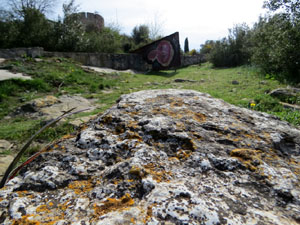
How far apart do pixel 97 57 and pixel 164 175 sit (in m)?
13.1

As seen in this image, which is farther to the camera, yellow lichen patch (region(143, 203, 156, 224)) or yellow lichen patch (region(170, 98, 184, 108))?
yellow lichen patch (region(170, 98, 184, 108))

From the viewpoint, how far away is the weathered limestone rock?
0.74 metres

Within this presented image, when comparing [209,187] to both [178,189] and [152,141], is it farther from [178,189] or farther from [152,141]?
[152,141]

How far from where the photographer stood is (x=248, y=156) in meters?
1.06

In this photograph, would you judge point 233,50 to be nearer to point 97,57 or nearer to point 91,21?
point 97,57

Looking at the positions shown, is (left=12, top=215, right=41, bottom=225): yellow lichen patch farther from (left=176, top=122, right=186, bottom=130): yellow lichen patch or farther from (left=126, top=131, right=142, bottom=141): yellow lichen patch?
(left=176, top=122, right=186, bottom=130): yellow lichen patch

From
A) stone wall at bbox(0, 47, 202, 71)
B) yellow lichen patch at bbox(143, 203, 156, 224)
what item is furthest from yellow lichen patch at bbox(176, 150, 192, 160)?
stone wall at bbox(0, 47, 202, 71)

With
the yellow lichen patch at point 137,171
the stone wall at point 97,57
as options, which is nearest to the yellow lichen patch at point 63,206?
the yellow lichen patch at point 137,171

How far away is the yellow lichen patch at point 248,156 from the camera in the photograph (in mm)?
1011

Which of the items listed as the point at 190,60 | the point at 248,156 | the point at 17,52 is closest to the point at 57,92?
the point at 17,52

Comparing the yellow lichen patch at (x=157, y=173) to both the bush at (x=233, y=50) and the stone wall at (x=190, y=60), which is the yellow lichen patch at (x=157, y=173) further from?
the stone wall at (x=190, y=60)

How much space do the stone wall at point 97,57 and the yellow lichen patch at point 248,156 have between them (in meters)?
10.2

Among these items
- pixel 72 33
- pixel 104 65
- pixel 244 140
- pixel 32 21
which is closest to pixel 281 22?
pixel 244 140

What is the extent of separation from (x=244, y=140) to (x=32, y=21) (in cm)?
1386
